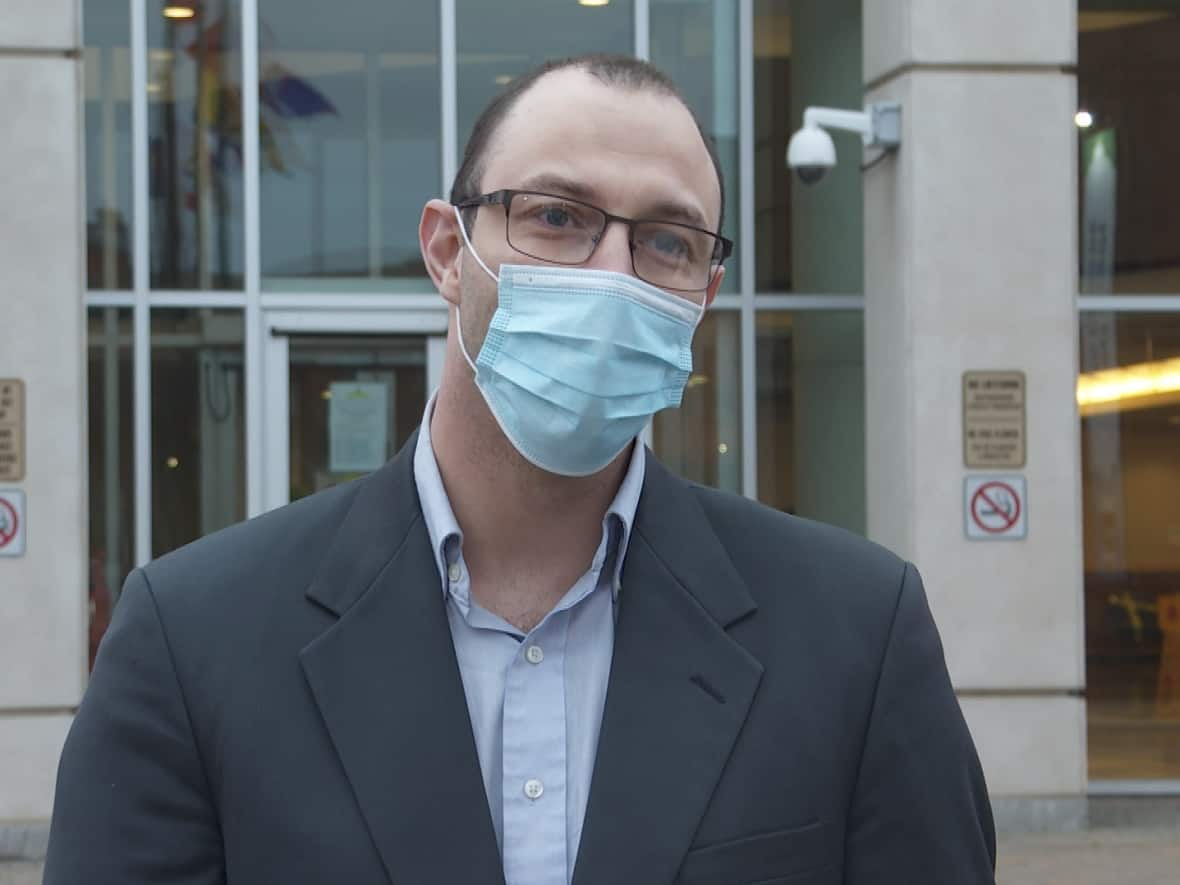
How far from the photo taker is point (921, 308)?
30.1 ft

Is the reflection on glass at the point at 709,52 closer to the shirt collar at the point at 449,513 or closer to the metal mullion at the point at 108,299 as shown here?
the metal mullion at the point at 108,299

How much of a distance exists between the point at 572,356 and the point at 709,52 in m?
8.22

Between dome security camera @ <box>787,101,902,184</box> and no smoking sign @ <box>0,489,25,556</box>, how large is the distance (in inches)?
166

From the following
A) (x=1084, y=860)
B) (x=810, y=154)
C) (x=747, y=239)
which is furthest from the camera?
(x=747, y=239)

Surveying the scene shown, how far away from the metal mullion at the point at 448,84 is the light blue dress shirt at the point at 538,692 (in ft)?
26.2

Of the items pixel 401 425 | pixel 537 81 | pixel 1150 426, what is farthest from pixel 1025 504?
pixel 537 81

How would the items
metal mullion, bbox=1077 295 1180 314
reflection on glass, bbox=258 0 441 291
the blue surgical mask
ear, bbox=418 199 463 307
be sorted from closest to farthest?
the blue surgical mask
ear, bbox=418 199 463 307
reflection on glass, bbox=258 0 441 291
metal mullion, bbox=1077 295 1180 314

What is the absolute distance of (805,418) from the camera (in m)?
10.4

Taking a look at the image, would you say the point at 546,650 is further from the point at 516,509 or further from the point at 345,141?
the point at 345,141

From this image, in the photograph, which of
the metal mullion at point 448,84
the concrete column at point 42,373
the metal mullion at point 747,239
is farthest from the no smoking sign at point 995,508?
the concrete column at point 42,373

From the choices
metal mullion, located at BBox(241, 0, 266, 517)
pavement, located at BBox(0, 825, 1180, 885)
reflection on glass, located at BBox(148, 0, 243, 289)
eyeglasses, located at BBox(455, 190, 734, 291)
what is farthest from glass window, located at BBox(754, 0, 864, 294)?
eyeglasses, located at BBox(455, 190, 734, 291)

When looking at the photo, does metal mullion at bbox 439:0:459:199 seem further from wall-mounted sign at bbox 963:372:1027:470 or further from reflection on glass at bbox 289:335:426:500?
wall-mounted sign at bbox 963:372:1027:470

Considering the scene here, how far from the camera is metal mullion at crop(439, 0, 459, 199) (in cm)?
996

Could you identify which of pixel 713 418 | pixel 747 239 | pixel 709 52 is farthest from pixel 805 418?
pixel 709 52
